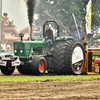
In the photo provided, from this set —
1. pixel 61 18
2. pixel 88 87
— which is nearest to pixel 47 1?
pixel 61 18

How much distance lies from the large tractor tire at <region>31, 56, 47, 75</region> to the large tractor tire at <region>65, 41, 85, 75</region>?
89 cm

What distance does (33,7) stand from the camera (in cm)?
1106

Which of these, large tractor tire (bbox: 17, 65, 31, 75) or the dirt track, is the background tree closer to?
large tractor tire (bbox: 17, 65, 31, 75)

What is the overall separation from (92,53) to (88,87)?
16.4ft

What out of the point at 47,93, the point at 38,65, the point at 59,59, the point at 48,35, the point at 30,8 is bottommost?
the point at 47,93

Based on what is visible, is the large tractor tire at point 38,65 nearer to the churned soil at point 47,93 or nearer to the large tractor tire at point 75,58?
the large tractor tire at point 75,58

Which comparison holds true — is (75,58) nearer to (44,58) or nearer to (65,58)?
(65,58)

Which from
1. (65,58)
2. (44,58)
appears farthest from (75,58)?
(44,58)

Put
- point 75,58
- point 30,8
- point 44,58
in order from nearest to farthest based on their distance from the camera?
point 44,58
point 75,58
point 30,8

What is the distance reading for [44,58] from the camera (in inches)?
404

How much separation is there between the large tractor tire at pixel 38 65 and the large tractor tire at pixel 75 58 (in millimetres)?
885

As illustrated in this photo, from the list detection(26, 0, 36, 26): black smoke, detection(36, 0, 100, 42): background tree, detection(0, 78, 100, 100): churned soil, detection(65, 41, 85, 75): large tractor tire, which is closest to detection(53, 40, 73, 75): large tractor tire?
detection(65, 41, 85, 75): large tractor tire

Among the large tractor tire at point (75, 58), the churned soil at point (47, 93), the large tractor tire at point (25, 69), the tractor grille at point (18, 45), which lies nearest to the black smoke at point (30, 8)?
the tractor grille at point (18, 45)

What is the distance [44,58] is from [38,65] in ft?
1.64
